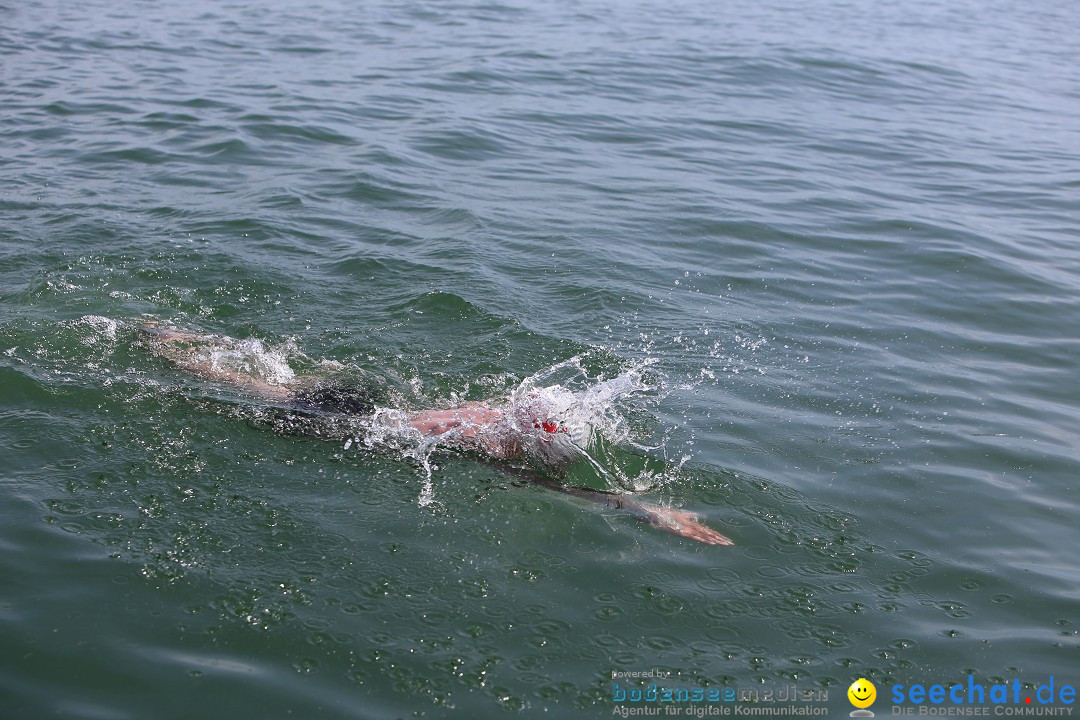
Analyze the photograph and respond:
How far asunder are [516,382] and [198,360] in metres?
2.43

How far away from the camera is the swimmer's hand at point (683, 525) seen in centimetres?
583

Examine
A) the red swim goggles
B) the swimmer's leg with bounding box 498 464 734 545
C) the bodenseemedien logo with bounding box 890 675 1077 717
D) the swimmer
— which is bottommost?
the bodenseemedien logo with bounding box 890 675 1077 717

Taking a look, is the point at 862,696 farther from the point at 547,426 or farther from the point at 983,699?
the point at 547,426

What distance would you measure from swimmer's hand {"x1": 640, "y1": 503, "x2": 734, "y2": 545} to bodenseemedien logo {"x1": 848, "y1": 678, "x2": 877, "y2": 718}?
4.03ft

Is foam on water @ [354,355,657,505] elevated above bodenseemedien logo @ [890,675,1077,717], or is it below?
above

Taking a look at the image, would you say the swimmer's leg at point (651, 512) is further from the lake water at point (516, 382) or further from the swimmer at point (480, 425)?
the lake water at point (516, 382)

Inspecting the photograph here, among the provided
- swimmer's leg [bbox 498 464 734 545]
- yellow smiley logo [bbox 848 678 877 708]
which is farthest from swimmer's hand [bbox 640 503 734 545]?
yellow smiley logo [bbox 848 678 877 708]

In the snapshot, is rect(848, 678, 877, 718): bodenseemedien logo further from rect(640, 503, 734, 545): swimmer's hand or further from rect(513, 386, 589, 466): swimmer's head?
rect(513, 386, 589, 466): swimmer's head

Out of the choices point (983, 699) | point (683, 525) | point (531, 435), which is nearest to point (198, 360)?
point (531, 435)

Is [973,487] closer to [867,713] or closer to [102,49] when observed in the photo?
[867,713]

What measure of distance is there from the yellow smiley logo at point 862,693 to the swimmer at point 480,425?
1390 millimetres

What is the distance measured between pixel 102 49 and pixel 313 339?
12237 millimetres

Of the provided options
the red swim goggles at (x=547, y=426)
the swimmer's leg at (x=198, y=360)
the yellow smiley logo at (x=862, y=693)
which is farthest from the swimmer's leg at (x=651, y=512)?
the swimmer's leg at (x=198, y=360)

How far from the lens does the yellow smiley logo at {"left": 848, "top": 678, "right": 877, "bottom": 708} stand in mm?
4707
